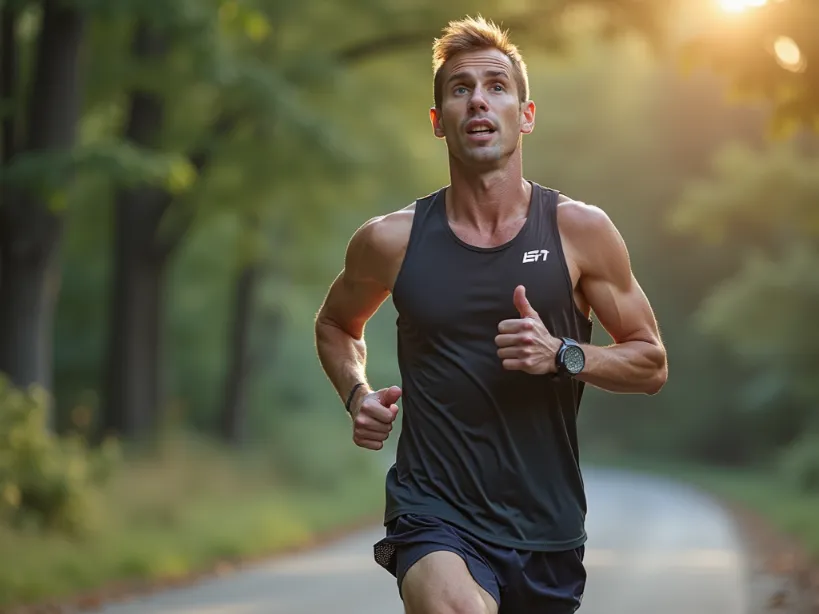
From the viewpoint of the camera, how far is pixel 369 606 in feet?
42.4

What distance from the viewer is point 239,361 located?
28.2 meters

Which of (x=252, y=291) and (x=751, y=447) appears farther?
(x=751, y=447)

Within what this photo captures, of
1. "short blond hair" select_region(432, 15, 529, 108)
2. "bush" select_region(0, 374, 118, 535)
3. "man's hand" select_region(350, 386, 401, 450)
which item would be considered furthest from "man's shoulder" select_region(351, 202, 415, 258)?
"bush" select_region(0, 374, 118, 535)

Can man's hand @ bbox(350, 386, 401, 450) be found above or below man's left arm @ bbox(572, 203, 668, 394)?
below

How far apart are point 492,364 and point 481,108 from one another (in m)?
0.80

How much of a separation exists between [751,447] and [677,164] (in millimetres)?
9204

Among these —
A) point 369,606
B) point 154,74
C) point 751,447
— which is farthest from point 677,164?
point 369,606

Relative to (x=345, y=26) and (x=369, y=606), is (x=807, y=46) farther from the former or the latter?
(x=345, y=26)

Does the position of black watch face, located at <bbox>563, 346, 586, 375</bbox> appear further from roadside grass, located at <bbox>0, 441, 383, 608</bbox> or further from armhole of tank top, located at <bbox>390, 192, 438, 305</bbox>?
roadside grass, located at <bbox>0, 441, 383, 608</bbox>

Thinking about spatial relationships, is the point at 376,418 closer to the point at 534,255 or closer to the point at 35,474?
the point at 534,255

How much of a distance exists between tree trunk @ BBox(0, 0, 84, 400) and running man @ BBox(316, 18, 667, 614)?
11.4 meters

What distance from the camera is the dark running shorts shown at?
193 inches

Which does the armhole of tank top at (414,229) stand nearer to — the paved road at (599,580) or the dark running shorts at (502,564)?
the dark running shorts at (502,564)

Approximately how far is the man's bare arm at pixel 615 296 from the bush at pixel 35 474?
9.60m
